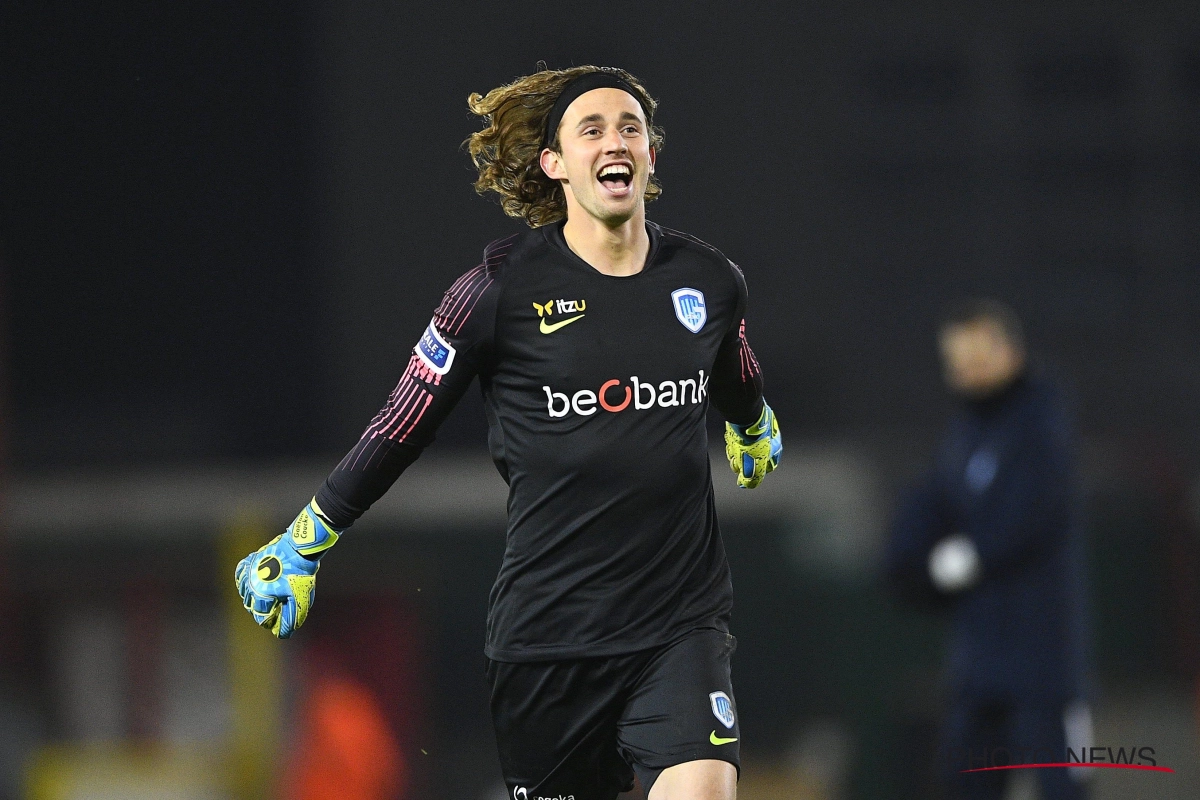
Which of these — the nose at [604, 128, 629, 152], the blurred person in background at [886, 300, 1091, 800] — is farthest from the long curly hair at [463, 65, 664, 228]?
the blurred person in background at [886, 300, 1091, 800]

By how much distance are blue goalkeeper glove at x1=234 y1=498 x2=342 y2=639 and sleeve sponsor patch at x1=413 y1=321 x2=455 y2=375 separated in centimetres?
42

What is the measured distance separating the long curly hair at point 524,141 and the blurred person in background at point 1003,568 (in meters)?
2.28

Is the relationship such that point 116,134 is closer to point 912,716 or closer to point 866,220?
point 866,220

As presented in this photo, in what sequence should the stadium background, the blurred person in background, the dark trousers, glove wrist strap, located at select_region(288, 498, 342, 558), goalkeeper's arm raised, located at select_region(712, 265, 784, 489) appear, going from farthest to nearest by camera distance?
1. the stadium background
2. the blurred person in background
3. the dark trousers
4. goalkeeper's arm raised, located at select_region(712, 265, 784, 489)
5. glove wrist strap, located at select_region(288, 498, 342, 558)

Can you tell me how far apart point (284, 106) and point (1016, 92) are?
9.13 m

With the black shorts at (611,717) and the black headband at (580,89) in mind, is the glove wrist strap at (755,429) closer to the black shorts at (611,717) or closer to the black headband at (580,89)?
the black shorts at (611,717)

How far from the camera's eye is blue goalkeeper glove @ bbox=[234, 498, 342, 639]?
3316 mm

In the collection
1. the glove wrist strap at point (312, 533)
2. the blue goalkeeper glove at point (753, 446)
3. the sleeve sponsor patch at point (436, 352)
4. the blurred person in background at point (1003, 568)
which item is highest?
the sleeve sponsor patch at point (436, 352)

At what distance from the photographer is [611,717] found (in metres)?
3.26

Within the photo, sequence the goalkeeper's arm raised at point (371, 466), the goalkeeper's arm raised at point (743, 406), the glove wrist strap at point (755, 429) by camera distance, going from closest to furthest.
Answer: the goalkeeper's arm raised at point (371, 466) → the goalkeeper's arm raised at point (743, 406) → the glove wrist strap at point (755, 429)

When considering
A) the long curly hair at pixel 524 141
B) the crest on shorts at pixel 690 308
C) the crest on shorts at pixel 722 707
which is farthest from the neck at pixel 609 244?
the crest on shorts at pixel 722 707

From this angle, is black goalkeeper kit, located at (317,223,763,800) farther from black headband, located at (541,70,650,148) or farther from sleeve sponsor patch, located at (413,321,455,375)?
black headband, located at (541,70,650,148)

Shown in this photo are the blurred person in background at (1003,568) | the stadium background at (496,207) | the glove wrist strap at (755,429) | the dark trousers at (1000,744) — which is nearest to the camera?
the glove wrist strap at (755,429)

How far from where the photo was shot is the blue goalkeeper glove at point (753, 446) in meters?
3.73
